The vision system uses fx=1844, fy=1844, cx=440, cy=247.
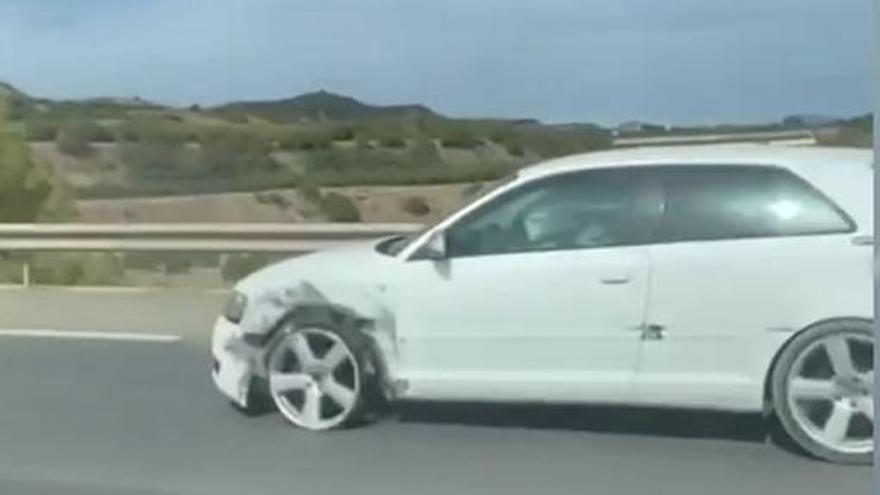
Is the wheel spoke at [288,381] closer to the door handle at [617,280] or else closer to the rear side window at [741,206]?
the door handle at [617,280]

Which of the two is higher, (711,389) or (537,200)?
(537,200)

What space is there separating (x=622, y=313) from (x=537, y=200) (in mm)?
796

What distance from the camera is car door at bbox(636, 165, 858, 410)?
853 centimetres

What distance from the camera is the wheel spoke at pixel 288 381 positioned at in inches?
365

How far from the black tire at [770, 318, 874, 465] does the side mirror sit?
172 cm

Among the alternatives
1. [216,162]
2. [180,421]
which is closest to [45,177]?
[216,162]

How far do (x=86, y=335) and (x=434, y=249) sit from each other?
5.21 metres

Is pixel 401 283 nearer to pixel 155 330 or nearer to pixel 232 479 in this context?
pixel 232 479

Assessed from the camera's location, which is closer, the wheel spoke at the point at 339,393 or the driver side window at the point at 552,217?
the driver side window at the point at 552,217

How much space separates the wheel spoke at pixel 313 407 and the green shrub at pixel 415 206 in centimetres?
366

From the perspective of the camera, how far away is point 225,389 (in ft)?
31.5

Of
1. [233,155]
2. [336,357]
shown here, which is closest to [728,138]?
[336,357]

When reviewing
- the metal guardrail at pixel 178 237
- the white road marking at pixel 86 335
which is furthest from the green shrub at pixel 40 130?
the white road marking at pixel 86 335

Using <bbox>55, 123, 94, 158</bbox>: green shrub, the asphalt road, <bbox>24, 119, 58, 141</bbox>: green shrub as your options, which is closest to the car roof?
the asphalt road
